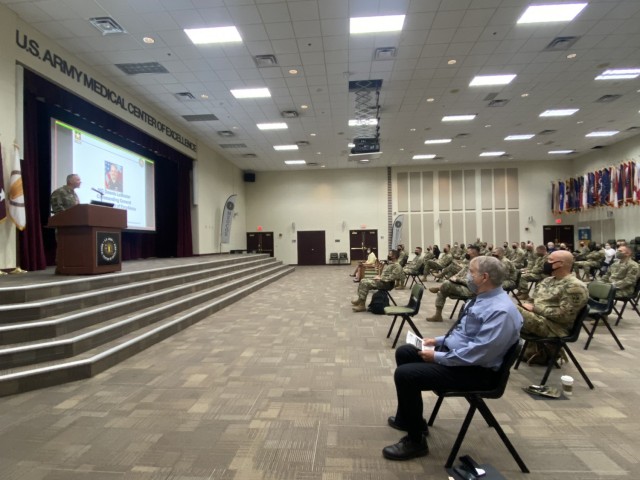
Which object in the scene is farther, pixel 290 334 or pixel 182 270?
pixel 182 270

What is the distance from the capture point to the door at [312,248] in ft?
65.2

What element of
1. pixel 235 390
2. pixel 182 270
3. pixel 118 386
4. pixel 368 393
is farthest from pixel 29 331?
pixel 182 270

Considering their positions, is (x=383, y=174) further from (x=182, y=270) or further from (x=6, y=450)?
(x=6, y=450)

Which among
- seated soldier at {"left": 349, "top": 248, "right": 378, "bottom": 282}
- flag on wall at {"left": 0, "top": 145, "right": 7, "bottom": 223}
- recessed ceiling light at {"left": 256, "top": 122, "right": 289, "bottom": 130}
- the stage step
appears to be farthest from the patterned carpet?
recessed ceiling light at {"left": 256, "top": 122, "right": 289, "bottom": 130}

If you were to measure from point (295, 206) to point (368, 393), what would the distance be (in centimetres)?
1737

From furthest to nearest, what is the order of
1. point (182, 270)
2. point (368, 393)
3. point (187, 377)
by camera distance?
point (182, 270) → point (187, 377) → point (368, 393)

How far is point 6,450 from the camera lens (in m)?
2.22

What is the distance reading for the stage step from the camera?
322cm

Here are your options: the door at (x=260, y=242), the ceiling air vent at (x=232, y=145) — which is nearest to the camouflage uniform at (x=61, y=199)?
the ceiling air vent at (x=232, y=145)

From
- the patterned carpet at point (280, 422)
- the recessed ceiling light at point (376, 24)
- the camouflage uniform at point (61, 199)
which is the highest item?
the recessed ceiling light at point (376, 24)

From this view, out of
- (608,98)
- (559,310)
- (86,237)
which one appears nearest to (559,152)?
(608,98)

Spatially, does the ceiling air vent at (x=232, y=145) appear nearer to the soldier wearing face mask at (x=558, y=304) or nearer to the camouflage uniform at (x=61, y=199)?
the camouflage uniform at (x=61, y=199)

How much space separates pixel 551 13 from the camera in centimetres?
624

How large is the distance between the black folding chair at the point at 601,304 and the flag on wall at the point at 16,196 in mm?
8485
